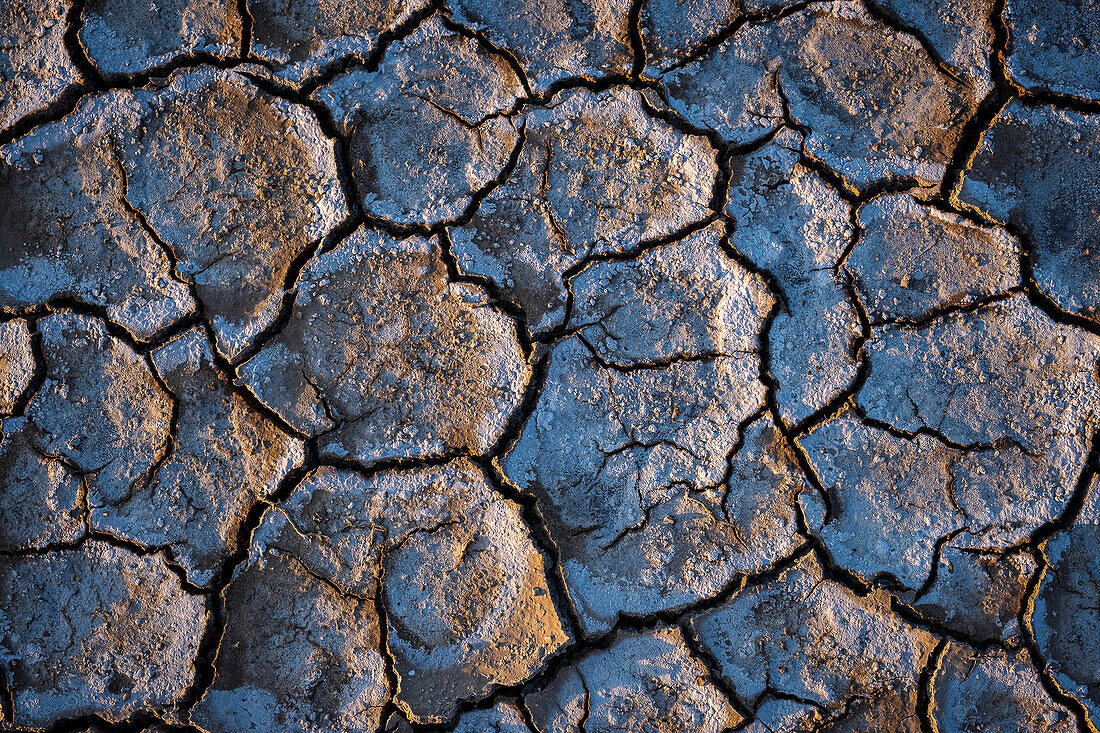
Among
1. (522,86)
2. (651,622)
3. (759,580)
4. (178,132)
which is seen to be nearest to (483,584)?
(651,622)

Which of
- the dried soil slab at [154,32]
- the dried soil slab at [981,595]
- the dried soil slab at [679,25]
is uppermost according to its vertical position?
the dried soil slab at [679,25]

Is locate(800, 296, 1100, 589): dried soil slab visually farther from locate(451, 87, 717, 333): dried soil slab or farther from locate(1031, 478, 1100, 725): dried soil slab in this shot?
locate(451, 87, 717, 333): dried soil slab

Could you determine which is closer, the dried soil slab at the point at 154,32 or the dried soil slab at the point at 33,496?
the dried soil slab at the point at 33,496

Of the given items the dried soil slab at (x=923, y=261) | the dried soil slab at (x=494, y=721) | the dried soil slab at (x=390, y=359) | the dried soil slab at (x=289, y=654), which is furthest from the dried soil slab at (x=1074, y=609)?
the dried soil slab at (x=289, y=654)

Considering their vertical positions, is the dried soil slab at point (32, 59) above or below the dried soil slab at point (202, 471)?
above

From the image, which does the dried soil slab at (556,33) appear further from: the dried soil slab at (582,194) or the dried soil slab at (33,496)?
the dried soil slab at (33,496)

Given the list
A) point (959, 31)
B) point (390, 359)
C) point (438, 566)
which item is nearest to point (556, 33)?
point (390, 359)
